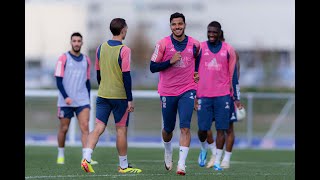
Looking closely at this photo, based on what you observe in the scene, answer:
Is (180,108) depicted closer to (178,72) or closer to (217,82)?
(178,72)

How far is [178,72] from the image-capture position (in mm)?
12734

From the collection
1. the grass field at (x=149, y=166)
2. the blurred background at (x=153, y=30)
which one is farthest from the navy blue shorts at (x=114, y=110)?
the blurred background at (x=153, y=30)

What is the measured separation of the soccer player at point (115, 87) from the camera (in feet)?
41.0

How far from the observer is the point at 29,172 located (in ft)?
43.3

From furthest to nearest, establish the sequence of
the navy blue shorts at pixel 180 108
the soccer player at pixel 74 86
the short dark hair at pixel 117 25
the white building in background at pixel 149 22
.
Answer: the white building in background at pixel 149 22 < the soccer player at pixel 74 86 < the navy blue shorts at pixel 180 108 < the short dark hair at pixel 117 25

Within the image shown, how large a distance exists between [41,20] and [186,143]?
68.7 m

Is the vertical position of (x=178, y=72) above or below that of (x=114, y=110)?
above

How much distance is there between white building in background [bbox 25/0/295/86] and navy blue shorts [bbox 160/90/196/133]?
5746cm

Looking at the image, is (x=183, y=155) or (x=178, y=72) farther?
(x=178, y=72)

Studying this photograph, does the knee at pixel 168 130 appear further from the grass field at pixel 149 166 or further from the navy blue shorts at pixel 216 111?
the navy blue shorts at pixel 216 111

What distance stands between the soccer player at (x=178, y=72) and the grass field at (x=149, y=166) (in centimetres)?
80

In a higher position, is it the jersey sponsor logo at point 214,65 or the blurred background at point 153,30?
the blurred background at point 153,30

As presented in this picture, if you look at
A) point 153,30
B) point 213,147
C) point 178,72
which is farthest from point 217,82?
point 153,30

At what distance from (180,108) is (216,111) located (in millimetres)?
1916
